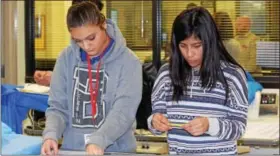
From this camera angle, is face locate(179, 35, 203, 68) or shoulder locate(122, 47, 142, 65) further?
shoulder locate(122, 47, 142, 65)

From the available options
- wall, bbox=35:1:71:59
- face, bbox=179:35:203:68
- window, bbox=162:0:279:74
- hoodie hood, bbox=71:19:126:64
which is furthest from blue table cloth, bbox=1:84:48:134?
wall, bbox=35:1:71:59

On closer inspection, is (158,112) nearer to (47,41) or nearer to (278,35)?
(278,35)

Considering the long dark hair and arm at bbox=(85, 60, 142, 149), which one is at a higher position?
the long dark hair

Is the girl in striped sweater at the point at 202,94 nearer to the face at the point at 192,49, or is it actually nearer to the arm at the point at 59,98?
the face at the point at 192,49

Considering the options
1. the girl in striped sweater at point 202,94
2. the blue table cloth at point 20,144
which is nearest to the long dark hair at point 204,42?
the girl in striped sweater at point 202,94

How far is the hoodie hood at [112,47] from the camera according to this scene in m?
1.49

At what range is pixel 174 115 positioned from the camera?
1.43 meters

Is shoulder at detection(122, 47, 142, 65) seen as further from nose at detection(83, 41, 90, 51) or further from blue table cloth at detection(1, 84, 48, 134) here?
blue table cloth at detection(1, 84, 48, 134)

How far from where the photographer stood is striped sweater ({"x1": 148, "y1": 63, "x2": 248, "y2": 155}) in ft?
4.43

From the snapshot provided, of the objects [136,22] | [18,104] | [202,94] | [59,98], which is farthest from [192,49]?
[136,22]

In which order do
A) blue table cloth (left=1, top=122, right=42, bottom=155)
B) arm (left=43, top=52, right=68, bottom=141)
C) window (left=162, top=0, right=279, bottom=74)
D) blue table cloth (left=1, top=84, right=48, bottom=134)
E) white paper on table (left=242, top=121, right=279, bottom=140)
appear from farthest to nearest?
window (left=162, top=0, right=279, bottom=74) < white paper on table (left=242, top=121, right=279, bottom=140) < blue table cloth (left=1, top=84, right=48, bottom=134) < arm (left=43, top=52, right=68, bottom=141) < blue table cloth (left=1, top=122, right=42, bottom=155)

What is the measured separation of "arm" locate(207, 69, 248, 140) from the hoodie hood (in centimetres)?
35

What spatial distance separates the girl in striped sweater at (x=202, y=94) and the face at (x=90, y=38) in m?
0.22

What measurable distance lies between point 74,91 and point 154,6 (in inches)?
108
